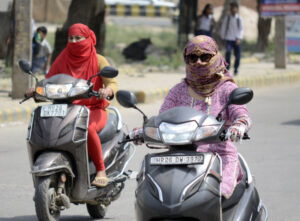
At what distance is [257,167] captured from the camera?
328 inches

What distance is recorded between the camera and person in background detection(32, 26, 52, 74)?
16.0 metres

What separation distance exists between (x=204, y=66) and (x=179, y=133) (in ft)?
2.63

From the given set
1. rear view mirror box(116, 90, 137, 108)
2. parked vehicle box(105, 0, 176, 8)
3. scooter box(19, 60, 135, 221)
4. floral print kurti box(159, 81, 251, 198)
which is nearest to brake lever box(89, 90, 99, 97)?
scooter box(19, 60, 135, 221)

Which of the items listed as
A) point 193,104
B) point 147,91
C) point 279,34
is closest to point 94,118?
point 193,104

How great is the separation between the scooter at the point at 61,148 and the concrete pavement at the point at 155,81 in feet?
17.2

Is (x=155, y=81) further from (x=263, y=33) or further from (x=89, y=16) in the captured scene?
(x=263, y=33)

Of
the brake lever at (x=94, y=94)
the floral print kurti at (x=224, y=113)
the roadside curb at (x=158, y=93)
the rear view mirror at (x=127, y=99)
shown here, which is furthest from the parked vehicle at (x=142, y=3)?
the rear view mirror at (x=127, y=99)

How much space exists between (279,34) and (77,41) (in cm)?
1418

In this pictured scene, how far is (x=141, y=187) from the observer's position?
12.6ft

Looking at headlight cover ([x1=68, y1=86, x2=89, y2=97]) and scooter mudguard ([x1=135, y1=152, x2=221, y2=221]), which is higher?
headlight cover ([x1=68, y1=86, x2=89, y2=97])

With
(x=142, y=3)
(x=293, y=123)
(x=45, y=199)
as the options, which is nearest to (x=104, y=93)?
(x=45, y=199)

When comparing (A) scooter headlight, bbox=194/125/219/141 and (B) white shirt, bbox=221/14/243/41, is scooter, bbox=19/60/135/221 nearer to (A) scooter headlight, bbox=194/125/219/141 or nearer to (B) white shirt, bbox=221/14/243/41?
(A) scooter headlight, bbox=194/125/219/141

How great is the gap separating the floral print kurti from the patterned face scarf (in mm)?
49

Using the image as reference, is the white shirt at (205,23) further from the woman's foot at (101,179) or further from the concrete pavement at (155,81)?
the woman's foot at (101,179)
